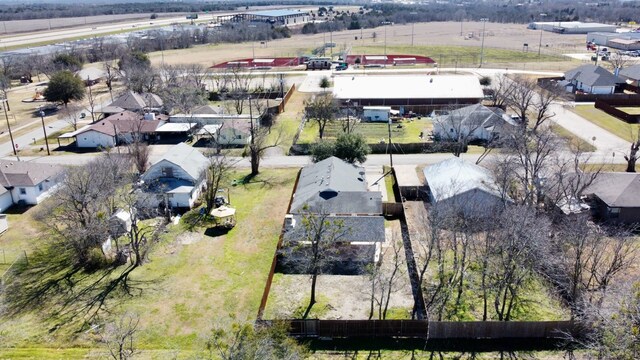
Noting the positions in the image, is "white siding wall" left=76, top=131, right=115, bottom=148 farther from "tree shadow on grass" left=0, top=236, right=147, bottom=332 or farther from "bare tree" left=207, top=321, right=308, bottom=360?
"bare tree" left=207, top=321, right=308, bottom=360

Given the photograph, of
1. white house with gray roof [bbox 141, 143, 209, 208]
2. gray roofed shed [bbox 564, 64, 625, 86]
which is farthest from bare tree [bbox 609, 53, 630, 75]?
white house with gray roof [bbox 141, 143, 209, 208]

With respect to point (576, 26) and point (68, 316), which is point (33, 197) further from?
point (576, 26)

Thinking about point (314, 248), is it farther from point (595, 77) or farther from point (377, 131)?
point (595, 77)

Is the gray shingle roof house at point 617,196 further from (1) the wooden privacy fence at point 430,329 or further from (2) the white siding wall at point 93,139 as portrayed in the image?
(2) the white siding wall at point 93,139

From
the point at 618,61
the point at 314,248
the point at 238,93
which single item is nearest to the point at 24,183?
the point at 314,248

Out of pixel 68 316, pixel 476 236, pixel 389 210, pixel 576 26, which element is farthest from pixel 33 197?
pixel 576 26

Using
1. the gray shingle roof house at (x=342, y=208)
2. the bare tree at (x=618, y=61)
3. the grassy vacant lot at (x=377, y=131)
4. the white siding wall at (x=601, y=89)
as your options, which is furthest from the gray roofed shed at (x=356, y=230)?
the bare tree at (x=618, y=61)

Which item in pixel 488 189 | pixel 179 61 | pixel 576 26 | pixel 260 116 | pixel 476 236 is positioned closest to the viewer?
pixel 476 236
